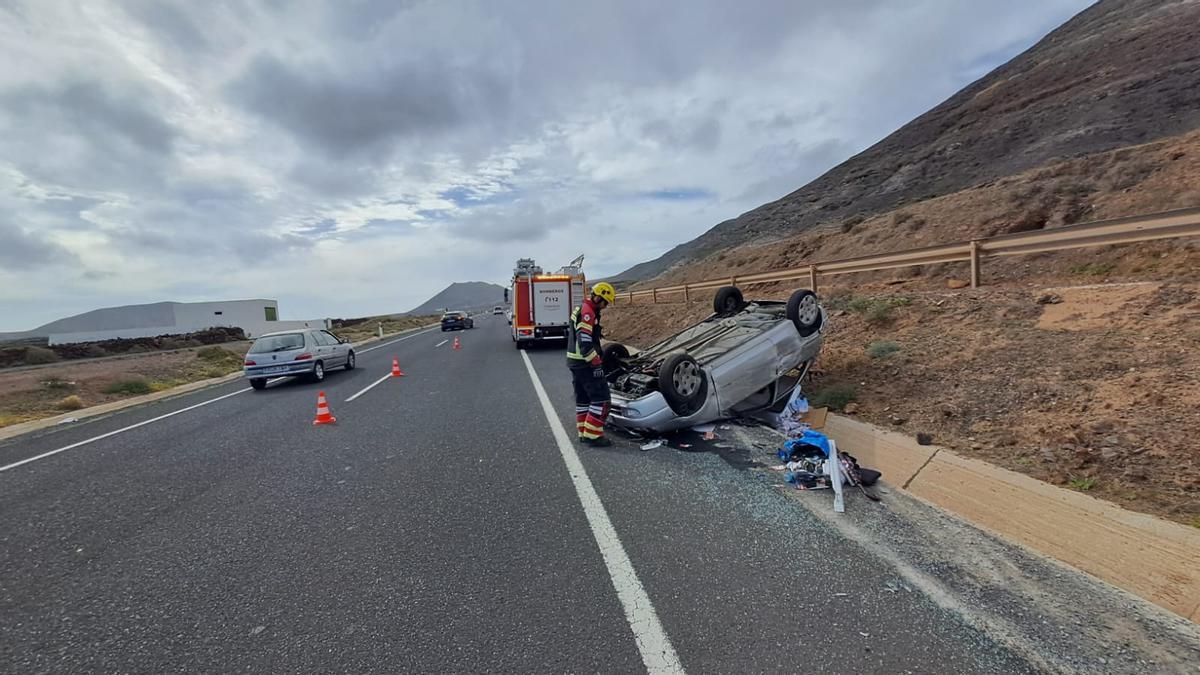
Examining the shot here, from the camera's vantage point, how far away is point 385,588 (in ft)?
10.2

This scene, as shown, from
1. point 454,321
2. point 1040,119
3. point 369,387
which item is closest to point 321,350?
point 369,387

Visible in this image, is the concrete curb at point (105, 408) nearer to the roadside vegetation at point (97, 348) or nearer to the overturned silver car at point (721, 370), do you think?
the overturned silver car at point (721, 370)

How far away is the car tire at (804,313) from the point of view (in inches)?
264

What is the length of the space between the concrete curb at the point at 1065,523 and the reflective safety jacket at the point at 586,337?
9.94ft

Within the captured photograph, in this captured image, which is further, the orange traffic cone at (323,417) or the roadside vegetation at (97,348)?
the roadside vegetation at (97,348)

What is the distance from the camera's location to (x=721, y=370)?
6.05 m

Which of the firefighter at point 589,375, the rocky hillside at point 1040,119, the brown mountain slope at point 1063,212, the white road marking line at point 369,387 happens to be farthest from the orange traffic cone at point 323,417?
the rocky hillside at point 1040,119

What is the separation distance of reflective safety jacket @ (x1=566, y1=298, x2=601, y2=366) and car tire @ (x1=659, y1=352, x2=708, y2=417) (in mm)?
891

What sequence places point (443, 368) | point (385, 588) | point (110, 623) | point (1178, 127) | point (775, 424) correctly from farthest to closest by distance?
1. point (1178, 127)
2. point (443, 368)
3. point (775, 424)
4. point (385, 588)
5. point (110, 623)

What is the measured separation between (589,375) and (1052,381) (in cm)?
484

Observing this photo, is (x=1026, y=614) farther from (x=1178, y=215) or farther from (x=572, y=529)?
(x=1178, y=215)

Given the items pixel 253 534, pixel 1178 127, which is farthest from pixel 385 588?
pixel 1178 127

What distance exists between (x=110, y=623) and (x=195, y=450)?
4.56 m

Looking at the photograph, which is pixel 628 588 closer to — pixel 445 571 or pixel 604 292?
pixel 445 571
